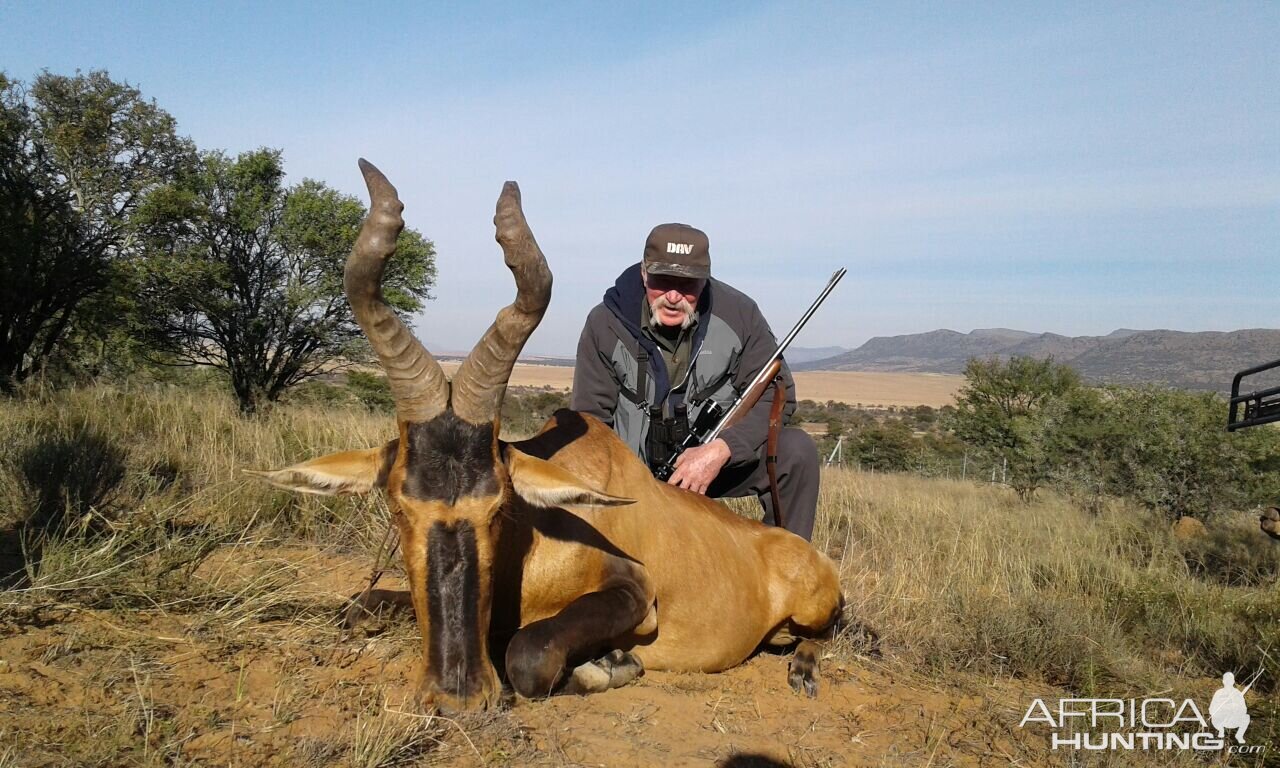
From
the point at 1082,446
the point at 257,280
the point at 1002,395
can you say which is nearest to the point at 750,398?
the point at 1082,446

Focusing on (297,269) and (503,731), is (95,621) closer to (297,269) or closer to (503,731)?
(503,731)

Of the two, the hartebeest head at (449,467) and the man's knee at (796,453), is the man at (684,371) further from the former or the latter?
the hartebeest head at (449,467)

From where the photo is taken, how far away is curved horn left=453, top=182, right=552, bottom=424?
344 centimetres

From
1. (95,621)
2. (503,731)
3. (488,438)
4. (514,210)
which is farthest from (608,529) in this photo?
(95,621)

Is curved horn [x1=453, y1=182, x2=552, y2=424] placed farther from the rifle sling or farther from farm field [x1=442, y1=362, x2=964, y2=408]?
farm field [x1=442, y1=362, x2=964, y2=408]

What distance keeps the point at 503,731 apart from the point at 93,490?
432cm

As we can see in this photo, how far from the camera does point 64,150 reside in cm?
1573

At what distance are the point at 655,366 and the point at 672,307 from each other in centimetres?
44

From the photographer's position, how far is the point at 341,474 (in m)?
3.59

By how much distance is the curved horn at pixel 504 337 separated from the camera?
11.3 feet

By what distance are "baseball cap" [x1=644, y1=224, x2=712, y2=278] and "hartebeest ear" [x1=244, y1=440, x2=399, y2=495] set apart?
2.53 m

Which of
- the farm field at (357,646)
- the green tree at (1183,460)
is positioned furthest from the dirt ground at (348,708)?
the green tree at (1183,460)

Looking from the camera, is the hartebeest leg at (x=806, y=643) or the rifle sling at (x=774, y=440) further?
the rifle sling at (x=774, y=440)
